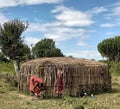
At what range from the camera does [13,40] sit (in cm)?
3462

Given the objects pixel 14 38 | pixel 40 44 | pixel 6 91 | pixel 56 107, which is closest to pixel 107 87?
pixel 6 91

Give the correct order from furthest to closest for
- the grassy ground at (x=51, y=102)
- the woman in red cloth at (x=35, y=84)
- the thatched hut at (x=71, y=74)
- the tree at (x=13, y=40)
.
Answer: the tree at (x=13, y=40) → the thatched hut at (x=71, y=74) → the woman in red cloth at (x=35, y=84) → the grassy ground at (x=51, y=102)

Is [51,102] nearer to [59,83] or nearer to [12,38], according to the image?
[59,83]

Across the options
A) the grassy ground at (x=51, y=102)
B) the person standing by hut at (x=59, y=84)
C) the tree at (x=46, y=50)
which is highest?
the tree at (x=46, y=50)

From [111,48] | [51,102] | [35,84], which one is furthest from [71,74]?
[111,48]

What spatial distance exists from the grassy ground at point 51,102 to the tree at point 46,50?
30.6 metres

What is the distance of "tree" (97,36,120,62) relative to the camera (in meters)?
67.3

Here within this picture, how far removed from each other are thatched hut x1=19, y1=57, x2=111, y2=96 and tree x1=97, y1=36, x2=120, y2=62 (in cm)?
4191

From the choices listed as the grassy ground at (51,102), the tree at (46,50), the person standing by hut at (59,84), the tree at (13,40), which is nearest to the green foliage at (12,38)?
the tree at (13,40)

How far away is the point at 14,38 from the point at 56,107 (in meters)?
18.0

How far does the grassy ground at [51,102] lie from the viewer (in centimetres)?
1769

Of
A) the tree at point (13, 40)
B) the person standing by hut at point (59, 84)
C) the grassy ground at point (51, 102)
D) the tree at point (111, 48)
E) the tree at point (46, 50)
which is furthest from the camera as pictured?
the tree at point (111, 48)

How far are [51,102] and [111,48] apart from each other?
160ft

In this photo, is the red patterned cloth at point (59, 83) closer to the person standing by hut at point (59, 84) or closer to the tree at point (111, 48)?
the person standing by hut at point (59, 84)
